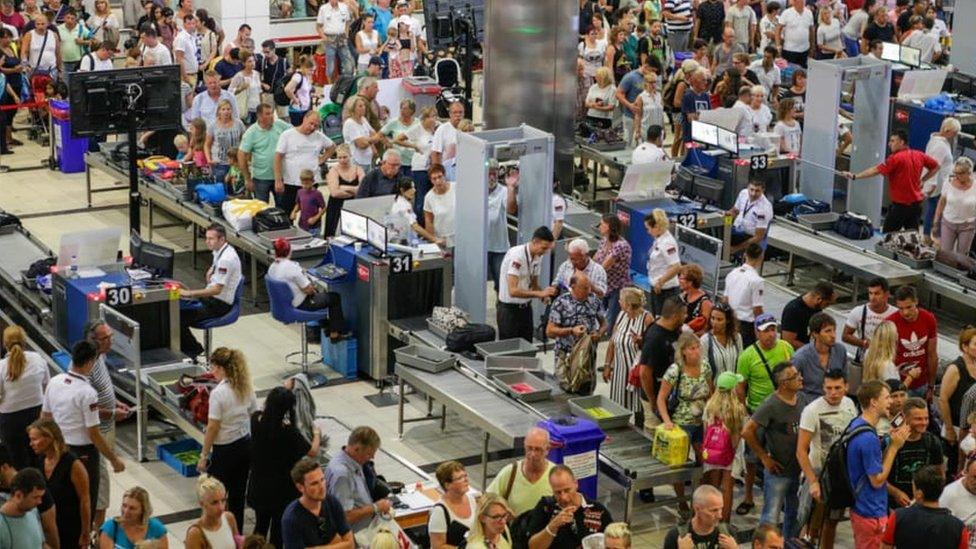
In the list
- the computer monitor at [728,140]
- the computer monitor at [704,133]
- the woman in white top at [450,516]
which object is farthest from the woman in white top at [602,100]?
the woman in white top at [450,516]

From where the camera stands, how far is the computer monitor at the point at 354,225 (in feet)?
46.8

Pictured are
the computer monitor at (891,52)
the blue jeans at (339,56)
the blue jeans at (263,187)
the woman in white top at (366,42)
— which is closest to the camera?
the blue jeans at (263,187)

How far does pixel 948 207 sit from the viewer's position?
16031 mm

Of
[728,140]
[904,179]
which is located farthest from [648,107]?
[904,179]

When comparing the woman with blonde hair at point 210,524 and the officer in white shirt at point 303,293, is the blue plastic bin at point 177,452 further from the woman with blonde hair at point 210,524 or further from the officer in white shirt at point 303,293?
the woman with blonde hair at point 210,524

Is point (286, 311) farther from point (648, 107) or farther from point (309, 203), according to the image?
point (648, 107)

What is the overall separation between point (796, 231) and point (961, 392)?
5479mm

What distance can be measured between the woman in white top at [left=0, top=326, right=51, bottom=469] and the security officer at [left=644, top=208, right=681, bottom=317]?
201 inches

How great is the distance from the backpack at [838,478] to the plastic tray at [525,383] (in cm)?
240

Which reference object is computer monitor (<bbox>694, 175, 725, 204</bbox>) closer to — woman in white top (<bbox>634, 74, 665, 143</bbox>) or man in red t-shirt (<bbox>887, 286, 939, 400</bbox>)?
woman in white top (<bbox>634, 74, 665, 143</bbox>)

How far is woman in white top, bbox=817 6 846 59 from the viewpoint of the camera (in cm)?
2561

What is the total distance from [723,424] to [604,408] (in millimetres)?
1265

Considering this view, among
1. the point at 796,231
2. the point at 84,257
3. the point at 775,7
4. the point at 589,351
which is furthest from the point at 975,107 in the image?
the point at 84,257

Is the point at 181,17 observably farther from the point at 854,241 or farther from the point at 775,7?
the point at 854,241
